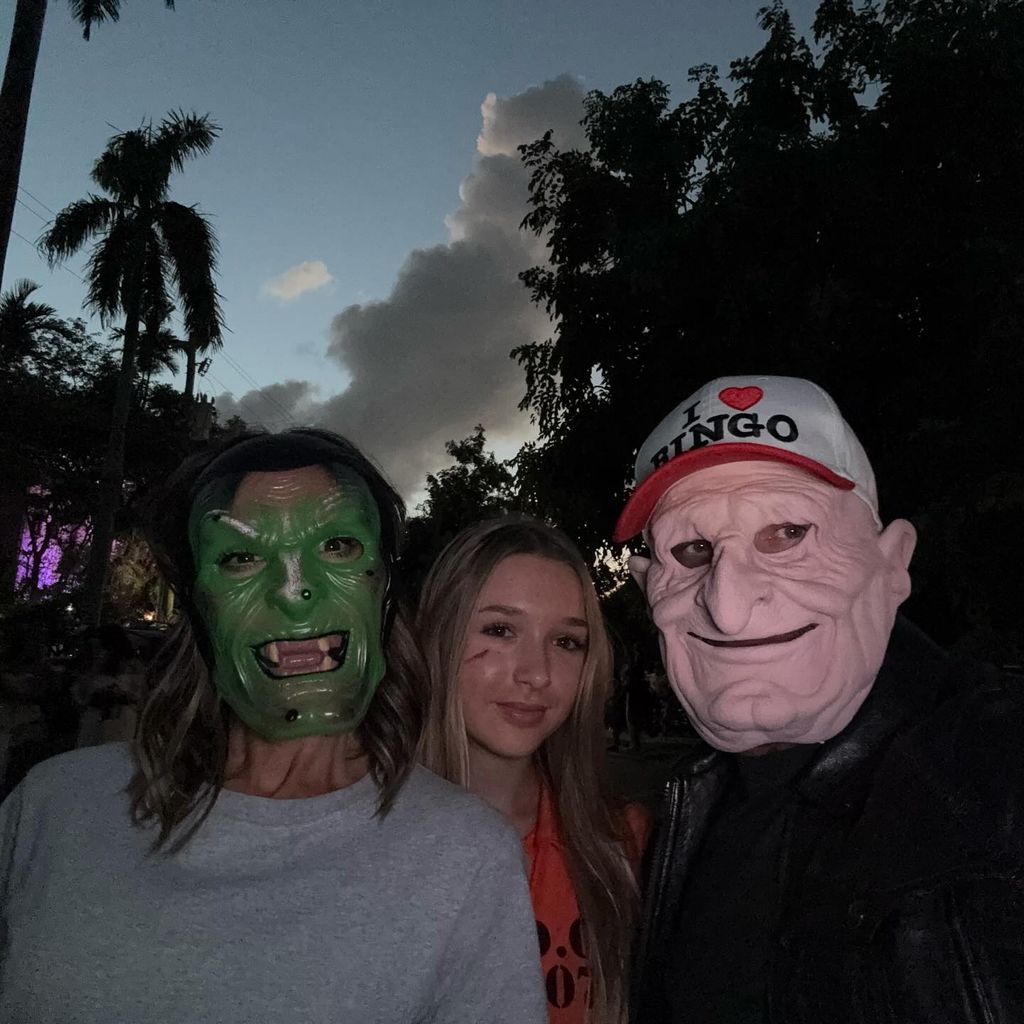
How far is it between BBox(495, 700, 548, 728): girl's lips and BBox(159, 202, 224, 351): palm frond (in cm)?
1705

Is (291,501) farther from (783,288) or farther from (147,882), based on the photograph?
(783,288)

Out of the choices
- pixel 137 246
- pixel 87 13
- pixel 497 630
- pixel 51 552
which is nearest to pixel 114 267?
pixel 137 246

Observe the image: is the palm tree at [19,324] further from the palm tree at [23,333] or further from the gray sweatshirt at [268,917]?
the gray sweatshirt at [268,917]

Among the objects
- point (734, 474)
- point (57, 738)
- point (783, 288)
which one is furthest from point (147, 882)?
point (783, 288)

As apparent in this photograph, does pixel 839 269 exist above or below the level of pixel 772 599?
above

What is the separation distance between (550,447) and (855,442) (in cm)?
795

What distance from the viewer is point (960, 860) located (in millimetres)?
1632

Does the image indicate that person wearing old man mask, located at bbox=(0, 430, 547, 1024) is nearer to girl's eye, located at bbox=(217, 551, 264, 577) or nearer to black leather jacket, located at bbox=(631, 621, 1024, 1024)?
girl's eye, located at bbox=(217, 551, 264, 577)

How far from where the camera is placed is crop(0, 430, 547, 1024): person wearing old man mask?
5.48ft

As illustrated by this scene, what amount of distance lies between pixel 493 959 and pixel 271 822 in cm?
52

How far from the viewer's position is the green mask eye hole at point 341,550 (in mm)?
2123

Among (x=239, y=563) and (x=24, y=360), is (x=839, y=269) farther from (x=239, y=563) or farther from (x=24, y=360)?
(x=24, y=360)

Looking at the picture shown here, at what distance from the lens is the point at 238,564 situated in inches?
82.8

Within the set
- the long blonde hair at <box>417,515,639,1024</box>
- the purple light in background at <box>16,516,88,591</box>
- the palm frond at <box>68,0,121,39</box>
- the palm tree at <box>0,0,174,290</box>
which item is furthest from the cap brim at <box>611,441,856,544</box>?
the purple light in background at <box>16,516,88,591</box>
